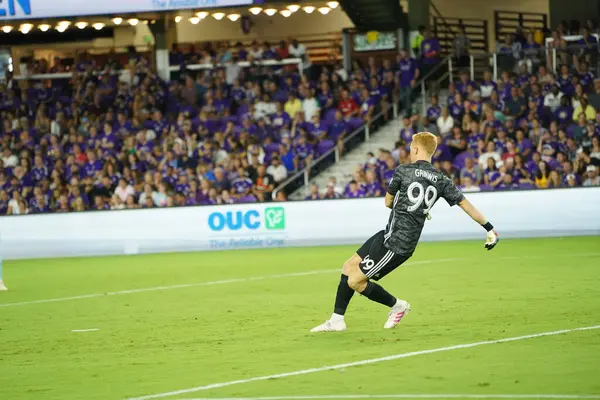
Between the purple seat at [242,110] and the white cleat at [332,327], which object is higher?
the purple seat at [242,110]

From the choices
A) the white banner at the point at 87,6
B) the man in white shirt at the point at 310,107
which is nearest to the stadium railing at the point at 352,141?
the man in white shirt at the point at 310,107

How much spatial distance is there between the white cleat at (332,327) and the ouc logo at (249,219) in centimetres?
1282

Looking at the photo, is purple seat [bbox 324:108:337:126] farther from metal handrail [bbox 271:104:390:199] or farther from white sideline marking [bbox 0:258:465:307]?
white sideline marking [bbox 0:258:465:307]

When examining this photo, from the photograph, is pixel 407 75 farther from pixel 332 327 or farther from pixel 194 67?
pixel 332 327

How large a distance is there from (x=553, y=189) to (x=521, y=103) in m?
→ 4.81

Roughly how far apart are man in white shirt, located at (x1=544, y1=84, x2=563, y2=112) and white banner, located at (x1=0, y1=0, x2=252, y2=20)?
7.75 m

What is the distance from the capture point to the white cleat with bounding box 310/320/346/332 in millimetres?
11242

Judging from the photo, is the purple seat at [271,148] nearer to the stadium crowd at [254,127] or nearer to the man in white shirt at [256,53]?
the stadium crowd at [254,127]

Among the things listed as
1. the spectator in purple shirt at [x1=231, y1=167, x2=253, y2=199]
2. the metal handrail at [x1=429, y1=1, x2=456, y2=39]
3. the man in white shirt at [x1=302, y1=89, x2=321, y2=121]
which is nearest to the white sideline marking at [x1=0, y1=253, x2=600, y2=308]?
the spectator in purple shirt at [x1=231, y1=167, x2=253, y2=199]

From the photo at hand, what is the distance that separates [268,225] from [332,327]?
1314cm

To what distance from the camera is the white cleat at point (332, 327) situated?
443 inches

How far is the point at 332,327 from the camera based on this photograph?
11266 millimetres

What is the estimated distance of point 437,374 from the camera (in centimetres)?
A: 870

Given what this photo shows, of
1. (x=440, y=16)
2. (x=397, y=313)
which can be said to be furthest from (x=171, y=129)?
(x=397, y=313)
